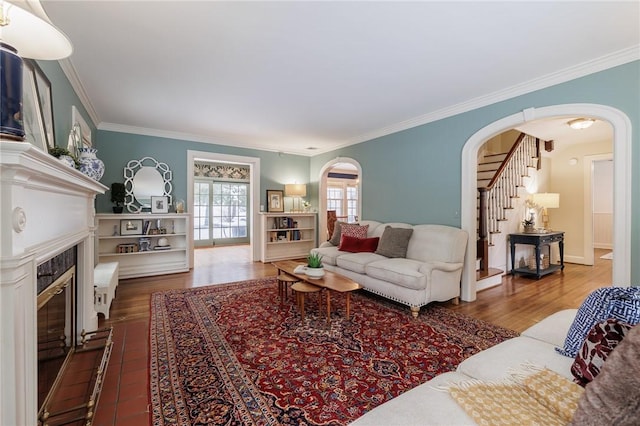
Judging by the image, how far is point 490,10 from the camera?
75.0 inches

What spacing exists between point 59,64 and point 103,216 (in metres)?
2.41

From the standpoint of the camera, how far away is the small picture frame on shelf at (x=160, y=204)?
16.6 ft

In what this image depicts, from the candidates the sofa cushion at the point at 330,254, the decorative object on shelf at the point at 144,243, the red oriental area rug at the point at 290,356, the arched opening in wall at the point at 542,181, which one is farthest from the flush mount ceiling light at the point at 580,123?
the decorative object on shelf at the point at 144,243

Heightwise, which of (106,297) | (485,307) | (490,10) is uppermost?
(490,10)

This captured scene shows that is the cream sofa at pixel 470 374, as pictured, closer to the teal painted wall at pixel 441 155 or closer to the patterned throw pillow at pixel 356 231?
the teal painted wall at pixel 441 155

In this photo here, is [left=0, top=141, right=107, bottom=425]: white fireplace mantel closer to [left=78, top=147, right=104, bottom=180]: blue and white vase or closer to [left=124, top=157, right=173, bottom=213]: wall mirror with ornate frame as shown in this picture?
[left=78, top=147, right=104, bottom=180]: blue and white vase

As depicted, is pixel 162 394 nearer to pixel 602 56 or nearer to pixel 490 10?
pixel 490 10

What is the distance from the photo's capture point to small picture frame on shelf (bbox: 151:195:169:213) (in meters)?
5.06

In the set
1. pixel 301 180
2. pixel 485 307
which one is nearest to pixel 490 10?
pixel 485 307

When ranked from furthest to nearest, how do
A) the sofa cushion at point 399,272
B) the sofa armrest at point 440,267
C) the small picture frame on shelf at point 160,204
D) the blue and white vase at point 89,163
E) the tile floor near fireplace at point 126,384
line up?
the small picture frame on shelf at point 160,204 < the sofa armrest at point 440,267 < the sofa cushion at point 399,272 < the blue and white vase at point 89,163 < the tile floor near fireplace at point 126,384

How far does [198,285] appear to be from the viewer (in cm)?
423

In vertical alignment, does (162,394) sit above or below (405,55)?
below

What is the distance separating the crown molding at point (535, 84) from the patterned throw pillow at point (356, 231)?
168 centimetres

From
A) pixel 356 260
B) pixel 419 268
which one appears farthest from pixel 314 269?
pixel 419 268
